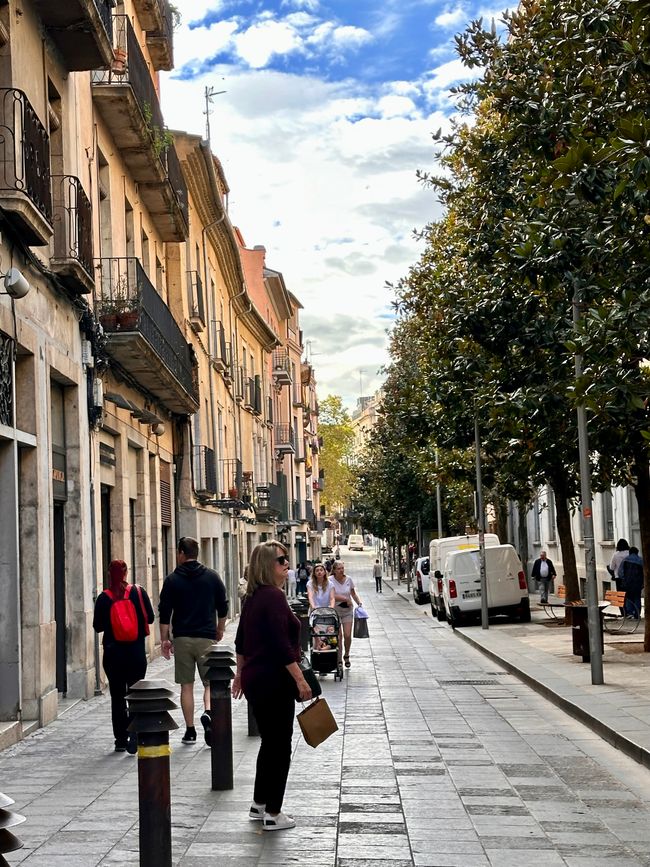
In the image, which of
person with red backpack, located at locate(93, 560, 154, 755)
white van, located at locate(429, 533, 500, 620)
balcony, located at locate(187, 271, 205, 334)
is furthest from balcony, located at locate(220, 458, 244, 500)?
person with red backpack, located at locate(93, 560, 154, 755)

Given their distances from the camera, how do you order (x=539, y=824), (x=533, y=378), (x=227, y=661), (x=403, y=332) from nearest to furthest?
(x=539, y=824), (x=227, y=661), (x=533, y=378), (x=403, y=332)

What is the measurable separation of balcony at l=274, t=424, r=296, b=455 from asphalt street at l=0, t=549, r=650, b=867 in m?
47.3

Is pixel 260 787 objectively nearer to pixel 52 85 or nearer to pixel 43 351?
pixel 43 351

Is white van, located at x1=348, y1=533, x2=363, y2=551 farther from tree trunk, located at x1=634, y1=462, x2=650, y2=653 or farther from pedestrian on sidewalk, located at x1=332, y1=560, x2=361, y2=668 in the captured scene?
tree trunk, located at x1=634, y1=462, x2=650, y2=653

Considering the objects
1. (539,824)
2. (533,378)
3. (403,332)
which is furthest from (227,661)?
(403,332)

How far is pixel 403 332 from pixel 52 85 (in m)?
31.7

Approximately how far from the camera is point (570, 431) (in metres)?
20.7

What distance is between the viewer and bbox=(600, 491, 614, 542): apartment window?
32844 millimetres

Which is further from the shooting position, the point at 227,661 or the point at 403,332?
the point at 403,332

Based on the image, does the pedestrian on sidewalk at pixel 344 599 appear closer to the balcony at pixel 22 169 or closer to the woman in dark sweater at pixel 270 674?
the balcony at pixel 22 169

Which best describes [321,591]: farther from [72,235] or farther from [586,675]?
[72,235]

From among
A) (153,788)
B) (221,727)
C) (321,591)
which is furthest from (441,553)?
(153,788)

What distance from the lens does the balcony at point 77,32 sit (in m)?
13.4

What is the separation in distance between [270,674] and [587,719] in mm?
5484
